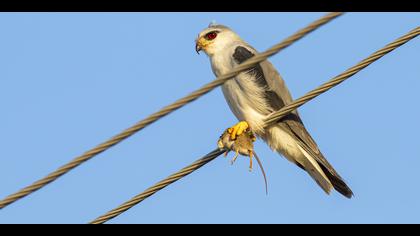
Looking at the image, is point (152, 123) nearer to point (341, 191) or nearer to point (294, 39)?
point (294, 39)

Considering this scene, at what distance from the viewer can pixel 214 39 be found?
7273mm

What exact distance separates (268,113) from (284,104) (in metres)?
0.27

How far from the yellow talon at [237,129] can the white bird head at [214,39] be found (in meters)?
1.25

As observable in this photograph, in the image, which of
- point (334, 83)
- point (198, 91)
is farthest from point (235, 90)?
point (198, 91)

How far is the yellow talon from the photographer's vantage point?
18.6ft

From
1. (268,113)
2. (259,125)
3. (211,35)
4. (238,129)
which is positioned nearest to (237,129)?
(238,129)

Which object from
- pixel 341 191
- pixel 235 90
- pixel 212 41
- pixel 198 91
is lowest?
pixel 341 191

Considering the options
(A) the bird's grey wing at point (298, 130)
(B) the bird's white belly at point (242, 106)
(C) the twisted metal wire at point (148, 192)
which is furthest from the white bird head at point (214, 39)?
(C) the twisted metal wire at point (148, 192)

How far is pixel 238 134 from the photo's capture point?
227 inches

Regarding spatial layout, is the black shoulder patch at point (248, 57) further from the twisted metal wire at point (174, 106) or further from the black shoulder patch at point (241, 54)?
the twisted metal wire at point (174, 106)

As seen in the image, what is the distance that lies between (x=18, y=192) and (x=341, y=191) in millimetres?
3218

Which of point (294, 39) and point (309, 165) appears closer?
point (294, 39)

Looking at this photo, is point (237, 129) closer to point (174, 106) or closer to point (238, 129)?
point (238, 129)

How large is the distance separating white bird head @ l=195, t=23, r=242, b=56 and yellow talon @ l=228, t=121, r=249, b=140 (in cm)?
125
